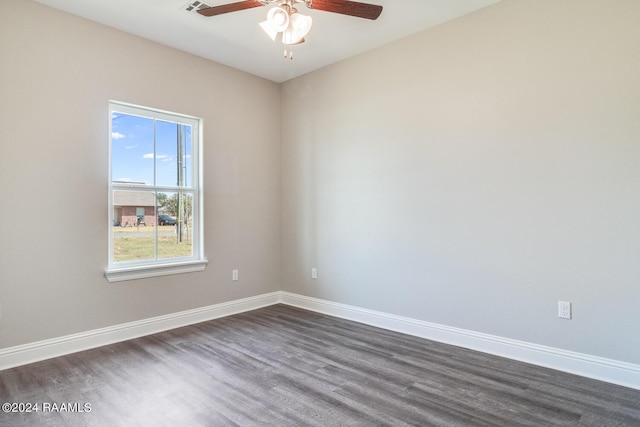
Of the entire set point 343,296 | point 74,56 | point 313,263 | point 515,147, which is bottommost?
point 343,296

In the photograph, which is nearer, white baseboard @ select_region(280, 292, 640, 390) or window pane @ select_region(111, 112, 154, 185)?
white baseboard @ select_region(280, 292, 640, 390)

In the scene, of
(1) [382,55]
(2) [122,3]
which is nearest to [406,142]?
(1) [382,55]

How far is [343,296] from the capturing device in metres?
3.83

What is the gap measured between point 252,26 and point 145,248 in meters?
2.27

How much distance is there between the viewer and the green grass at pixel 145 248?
320cm

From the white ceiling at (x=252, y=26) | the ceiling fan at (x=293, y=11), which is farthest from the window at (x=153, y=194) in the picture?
the ceiling fan at (x=293, y=11)

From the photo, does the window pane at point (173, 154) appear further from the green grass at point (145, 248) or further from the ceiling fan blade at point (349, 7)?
the ceiling fan blade at point (349, 7)

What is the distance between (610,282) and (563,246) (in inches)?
13.4

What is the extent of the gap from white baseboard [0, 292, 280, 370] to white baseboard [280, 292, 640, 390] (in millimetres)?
1110

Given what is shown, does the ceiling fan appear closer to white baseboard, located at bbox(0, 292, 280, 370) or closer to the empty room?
the empty room

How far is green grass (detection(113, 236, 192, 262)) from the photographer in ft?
10.5

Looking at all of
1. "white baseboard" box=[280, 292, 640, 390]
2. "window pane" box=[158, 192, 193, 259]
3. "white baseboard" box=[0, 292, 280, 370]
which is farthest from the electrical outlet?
"window pane" box=[158, 192, 193, 259]

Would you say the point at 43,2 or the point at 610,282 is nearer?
the point at 610,282

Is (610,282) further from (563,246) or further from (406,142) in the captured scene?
(406,142)
